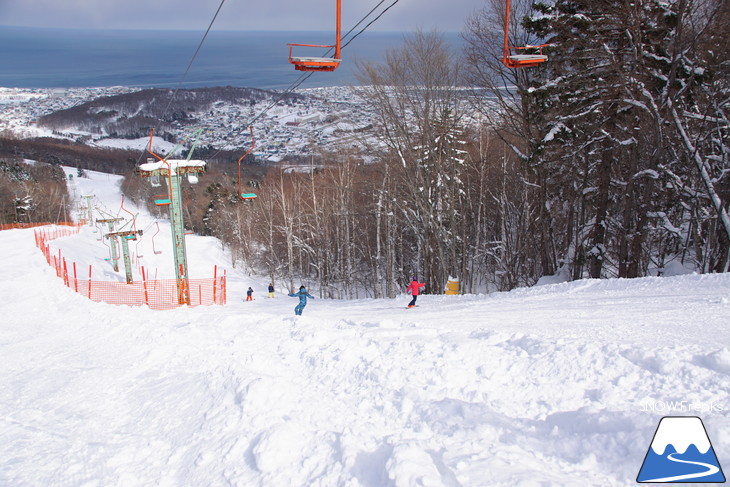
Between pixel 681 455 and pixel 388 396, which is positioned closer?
pixel 681 455

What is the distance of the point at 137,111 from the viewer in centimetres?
19375

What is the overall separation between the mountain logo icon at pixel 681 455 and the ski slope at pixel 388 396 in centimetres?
11

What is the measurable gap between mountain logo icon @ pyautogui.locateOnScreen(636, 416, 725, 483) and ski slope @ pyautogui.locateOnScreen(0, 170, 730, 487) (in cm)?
11

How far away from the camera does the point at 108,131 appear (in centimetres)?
18262

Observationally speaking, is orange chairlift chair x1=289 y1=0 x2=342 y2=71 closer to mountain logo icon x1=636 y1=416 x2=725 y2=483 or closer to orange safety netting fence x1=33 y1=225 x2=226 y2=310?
mountain logo icon x1=636 y1=416 x2=725 y2=483

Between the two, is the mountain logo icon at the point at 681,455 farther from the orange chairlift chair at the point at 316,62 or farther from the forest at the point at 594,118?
the forest at the point at 594,118

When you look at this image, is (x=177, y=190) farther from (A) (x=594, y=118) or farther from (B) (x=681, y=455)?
(B) (x=681, y=455)

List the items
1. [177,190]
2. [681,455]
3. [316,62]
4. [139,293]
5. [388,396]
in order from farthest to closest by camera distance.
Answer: [139,293]
[177,190]
[316,62]
[388,396]
[681,455]

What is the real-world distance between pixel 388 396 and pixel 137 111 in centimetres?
22224

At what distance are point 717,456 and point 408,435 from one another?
276 centimetres

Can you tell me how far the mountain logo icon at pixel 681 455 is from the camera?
11.4 feet

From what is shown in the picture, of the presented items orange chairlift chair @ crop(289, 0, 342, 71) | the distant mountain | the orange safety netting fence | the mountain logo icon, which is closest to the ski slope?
the mountain logo icon

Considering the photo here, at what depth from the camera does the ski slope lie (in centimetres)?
426

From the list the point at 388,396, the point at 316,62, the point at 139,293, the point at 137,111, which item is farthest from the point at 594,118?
the point at 137,111
